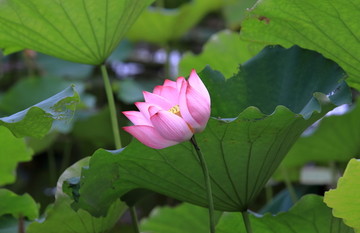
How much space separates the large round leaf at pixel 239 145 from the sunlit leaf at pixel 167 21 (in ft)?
3.59

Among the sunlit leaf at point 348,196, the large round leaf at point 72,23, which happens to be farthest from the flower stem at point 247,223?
the large round leaf at point 72,23

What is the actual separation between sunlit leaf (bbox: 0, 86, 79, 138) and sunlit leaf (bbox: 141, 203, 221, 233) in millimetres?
585

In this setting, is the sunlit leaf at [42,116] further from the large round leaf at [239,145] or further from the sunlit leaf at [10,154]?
the sunlit leaf at [10,154]

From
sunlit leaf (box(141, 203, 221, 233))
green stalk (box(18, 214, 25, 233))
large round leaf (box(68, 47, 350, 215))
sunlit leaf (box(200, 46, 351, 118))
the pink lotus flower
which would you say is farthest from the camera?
sunlit leaf (box(141, 203, 221, 233))

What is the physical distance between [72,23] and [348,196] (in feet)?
1.59

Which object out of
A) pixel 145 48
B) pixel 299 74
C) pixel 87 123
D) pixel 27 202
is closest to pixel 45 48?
pixel 27 202

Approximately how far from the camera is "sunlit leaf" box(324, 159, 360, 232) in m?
0.73

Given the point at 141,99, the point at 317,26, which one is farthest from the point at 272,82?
the point at 141,99

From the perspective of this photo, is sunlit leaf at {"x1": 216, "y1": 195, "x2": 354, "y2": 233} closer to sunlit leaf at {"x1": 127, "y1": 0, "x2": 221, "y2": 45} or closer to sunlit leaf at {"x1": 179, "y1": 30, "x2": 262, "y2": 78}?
sunlit leaf at {"x1": 179, "y1": 30, "x2": 262, "y2": 78}

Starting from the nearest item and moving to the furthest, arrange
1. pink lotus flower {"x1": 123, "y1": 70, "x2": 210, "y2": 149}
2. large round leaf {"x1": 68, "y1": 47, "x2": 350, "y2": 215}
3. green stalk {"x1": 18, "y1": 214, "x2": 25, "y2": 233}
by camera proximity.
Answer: pink lotus flower {"x1": 123, "y1": 70, "x2": 210, "y2": 149} < large round leaf {"x1": 68, "y1": 47, "x2": 350, "y2": 215} < green stalk {"x1": 18, "y1": 214, "x2": 25, "y2": 233}

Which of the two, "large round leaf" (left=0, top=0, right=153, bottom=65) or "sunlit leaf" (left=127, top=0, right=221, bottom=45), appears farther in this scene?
"sunlit leaf" (left=127, top=0, right=221, bottom=45)

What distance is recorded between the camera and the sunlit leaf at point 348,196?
2.41ft

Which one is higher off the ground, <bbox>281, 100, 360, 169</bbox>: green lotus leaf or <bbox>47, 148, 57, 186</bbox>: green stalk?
<bbox>281, 100, 360, 169</bbox>: green lotus leaf

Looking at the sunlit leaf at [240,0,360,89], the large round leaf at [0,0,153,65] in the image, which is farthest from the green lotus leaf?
the large round leaf at [0,0,153,65]
